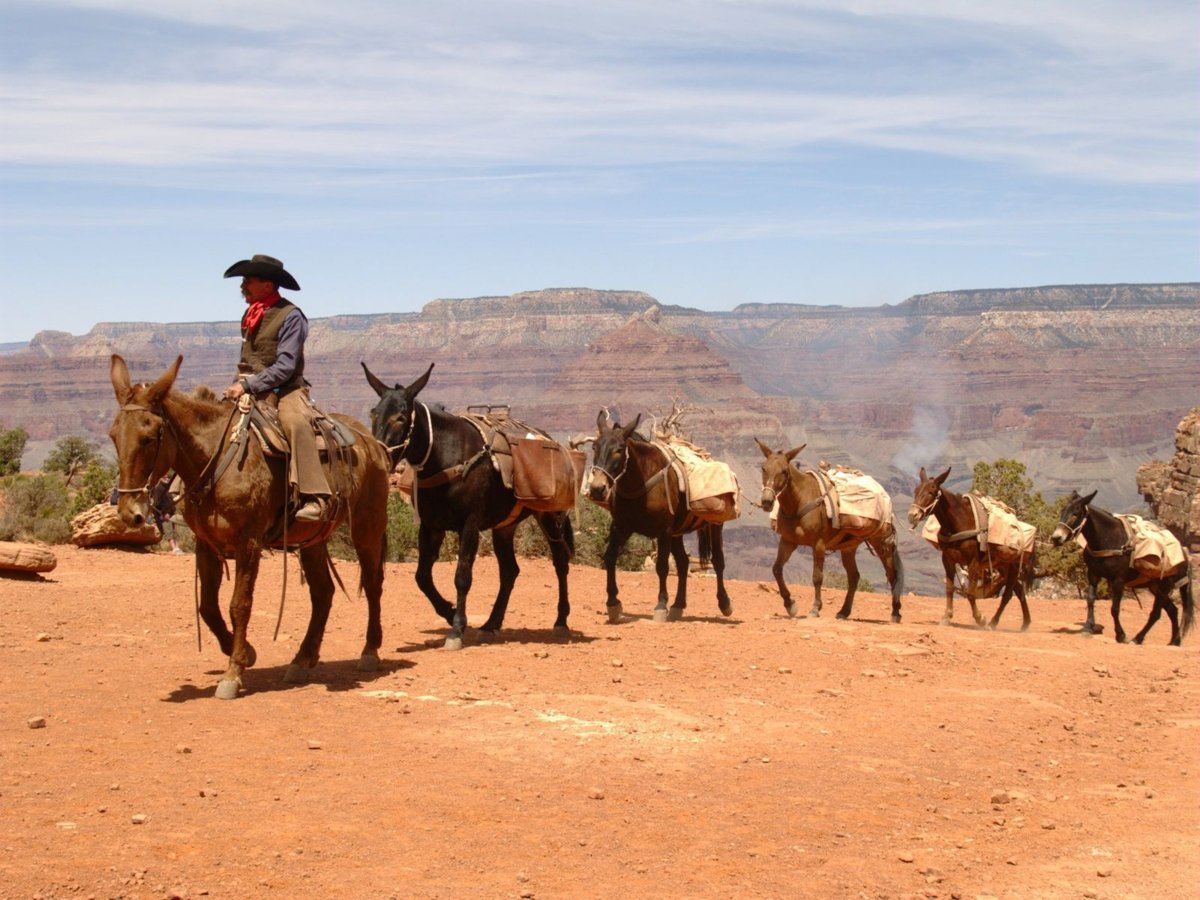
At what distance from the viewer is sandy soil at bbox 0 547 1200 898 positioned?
6.90 m

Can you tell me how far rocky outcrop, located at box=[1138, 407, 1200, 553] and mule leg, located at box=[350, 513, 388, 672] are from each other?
41253 mm

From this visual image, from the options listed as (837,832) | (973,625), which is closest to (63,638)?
(837,832)

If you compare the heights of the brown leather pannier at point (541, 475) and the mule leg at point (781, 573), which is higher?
the brown leather pannier at point (541, 475)

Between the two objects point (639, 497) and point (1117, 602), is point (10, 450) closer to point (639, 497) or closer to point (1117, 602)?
point (639, 497)

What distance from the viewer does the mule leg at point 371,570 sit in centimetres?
1195

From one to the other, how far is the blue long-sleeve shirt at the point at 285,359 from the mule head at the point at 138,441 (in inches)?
35.2

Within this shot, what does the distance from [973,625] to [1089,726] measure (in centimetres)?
951

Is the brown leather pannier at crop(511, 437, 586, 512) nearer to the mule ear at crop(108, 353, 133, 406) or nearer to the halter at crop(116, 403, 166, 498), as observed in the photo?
the halter at crop(116, 403, 166, 498)

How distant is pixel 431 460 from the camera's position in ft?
44.7

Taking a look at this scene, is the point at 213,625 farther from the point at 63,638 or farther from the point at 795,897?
the point at 795,897

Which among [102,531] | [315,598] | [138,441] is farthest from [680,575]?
[102,531]

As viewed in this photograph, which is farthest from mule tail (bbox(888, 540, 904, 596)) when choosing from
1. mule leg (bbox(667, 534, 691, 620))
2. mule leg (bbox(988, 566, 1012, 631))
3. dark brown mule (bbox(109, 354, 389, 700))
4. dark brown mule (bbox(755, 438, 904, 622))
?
dark brown mule (bbox(109, 354, 389, 700))

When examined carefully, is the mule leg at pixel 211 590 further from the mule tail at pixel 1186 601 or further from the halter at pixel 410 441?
the mule tail at pixel 1186 601

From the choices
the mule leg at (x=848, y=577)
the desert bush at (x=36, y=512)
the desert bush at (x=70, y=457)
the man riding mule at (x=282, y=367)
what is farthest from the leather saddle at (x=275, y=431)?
the desert bush at (x=70, y=457)
